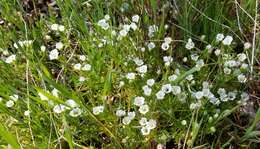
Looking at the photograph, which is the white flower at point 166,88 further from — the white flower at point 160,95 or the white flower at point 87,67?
the white flower at point 87,67

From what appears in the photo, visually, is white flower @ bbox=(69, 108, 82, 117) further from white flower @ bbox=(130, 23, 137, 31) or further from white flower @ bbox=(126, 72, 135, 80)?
white flower @ bbox=(130, 23, 137, 31)

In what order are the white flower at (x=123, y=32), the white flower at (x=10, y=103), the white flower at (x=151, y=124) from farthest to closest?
1. the white flower at (x=123, y=32)
2. the white flower at (x=10, y=103)
3. the white flower at (x=151, y=124)

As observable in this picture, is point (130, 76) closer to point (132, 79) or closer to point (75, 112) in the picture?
point (132, 79)

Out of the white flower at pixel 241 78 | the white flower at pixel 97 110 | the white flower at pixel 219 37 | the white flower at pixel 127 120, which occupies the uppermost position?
the white flower at pixel 219 37

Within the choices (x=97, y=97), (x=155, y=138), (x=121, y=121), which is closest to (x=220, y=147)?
(x=155, y=138)

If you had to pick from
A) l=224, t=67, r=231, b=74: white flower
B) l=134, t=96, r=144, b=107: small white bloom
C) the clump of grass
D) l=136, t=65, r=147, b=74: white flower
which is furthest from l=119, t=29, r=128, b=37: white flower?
l=224, t=67, r=231, b=74: white flower

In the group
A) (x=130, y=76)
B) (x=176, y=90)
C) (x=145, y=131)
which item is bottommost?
(x=145, y=131)

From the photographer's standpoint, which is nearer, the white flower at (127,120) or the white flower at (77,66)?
the white flower at (127,120)

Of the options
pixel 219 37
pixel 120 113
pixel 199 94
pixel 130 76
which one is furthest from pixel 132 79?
pixel 219 37

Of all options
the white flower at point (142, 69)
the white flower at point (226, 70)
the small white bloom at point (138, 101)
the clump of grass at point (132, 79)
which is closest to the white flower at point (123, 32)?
the clump of grass at point (132, 79)
